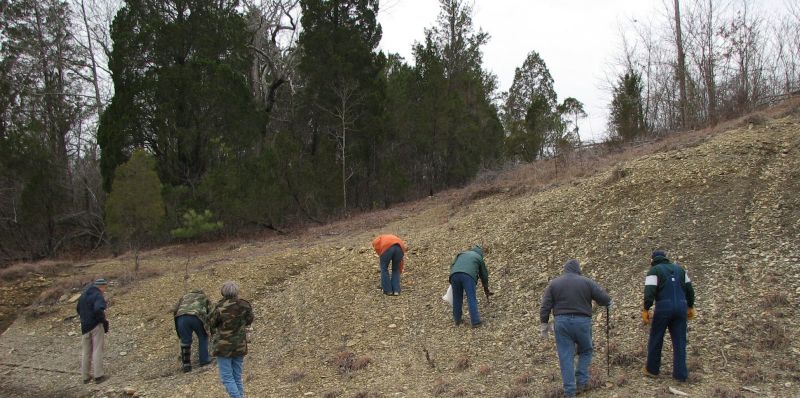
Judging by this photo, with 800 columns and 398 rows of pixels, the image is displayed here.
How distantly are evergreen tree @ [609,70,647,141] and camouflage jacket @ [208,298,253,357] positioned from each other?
18.3m

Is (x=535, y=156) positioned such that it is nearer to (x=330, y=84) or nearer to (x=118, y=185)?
(x=330, y=84)

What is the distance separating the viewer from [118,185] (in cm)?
1590

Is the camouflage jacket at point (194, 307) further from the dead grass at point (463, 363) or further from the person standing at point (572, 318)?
the person standing at point (572, 318)

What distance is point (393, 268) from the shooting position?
417 inches

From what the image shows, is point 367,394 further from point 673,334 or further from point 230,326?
point 673,334

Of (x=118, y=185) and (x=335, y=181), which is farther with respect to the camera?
(x=335, y=181)

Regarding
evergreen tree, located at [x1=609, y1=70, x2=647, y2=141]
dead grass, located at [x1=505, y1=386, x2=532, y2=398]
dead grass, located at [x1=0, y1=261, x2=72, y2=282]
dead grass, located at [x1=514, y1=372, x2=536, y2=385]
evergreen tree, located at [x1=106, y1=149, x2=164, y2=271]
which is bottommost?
dead grass, located at [x1=505, y1=386, x2=532, y2=398]

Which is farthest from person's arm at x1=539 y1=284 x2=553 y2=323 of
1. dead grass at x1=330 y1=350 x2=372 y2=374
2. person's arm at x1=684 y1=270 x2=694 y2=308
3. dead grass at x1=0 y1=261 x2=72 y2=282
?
dead grass at x1=0 y1=261 x2=72 y2=282

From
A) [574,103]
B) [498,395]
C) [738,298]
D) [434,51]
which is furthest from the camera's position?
[574,103]

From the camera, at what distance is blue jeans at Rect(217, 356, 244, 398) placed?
6.73m

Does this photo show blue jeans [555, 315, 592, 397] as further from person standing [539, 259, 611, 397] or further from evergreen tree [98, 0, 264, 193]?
evergreen tree [98, 0, 264, 193]

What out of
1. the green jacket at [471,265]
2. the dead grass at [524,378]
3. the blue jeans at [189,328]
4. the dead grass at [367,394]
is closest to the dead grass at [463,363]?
the dead grass at [524,378]

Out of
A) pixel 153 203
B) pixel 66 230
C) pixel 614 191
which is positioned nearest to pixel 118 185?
pixel 153 203

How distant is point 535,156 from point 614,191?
1448 cm
